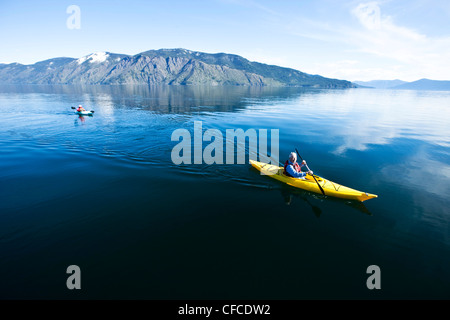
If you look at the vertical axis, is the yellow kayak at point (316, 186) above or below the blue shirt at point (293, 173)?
below

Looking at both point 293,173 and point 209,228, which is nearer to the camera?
point 209,228

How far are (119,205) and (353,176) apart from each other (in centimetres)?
1903

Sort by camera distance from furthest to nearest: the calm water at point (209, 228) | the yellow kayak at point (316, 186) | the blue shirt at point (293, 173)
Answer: the blue shirt at point (293, 173), the yellow kayak at point (316, 186), the calm water at point (209, 228)

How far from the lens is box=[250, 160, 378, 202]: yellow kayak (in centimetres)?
1363

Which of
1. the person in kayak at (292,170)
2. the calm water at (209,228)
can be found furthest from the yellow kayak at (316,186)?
the calm water at (209,228)

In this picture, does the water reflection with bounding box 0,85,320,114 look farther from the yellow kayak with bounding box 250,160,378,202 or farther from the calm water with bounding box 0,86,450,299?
the yellow kayak with bounding box 250,160,378,202

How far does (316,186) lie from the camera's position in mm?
14906

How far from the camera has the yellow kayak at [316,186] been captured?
536 inches

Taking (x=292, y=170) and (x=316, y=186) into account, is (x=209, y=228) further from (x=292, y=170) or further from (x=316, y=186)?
(x=316, y=186)

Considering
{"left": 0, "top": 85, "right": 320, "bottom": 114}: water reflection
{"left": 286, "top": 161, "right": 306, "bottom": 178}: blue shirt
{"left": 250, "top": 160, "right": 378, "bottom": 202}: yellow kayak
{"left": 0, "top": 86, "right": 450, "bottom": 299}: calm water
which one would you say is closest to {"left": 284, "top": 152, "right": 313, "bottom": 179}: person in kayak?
{"left": 286, "top": 161, "right": 306, "bottom": 178}: blue shirt

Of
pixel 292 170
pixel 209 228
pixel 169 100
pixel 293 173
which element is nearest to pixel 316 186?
pixel 293 173

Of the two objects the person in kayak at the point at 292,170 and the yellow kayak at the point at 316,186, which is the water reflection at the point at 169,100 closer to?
the yellow kayak at the point at 316,186

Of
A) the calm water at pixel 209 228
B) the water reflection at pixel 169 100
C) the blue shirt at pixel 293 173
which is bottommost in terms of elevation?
the calm water at pixel 209 228
